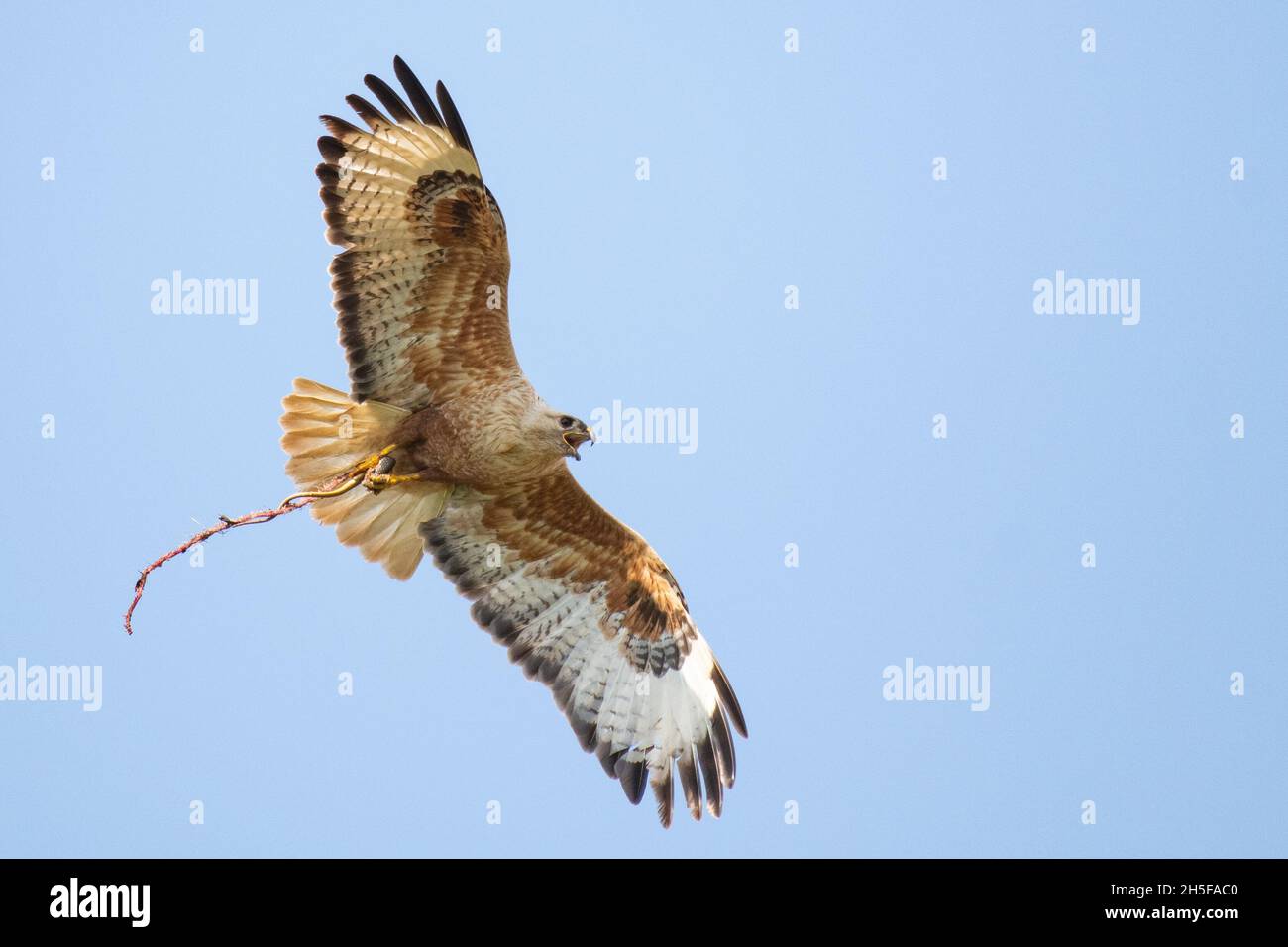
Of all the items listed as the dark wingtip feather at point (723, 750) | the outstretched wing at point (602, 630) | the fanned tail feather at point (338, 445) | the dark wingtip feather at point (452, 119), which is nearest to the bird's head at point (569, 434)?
the outstretched wing at point (602, 630)

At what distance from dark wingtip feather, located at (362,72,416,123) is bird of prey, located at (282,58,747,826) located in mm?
12

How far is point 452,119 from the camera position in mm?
8859

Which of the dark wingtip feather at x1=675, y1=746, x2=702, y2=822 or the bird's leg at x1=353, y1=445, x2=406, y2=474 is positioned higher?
the bird's leg at x1=353, y1=445, x2=406, y2=474

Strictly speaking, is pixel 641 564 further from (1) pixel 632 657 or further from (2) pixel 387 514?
(2) pixel 387 514

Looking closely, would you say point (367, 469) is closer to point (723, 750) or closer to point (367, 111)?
point (367, 111)

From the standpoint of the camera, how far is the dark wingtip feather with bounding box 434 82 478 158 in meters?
8.80

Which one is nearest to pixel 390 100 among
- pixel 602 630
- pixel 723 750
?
pixel 602 630

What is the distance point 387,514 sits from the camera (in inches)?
387

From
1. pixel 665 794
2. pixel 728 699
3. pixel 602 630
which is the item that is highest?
pixel 602 630

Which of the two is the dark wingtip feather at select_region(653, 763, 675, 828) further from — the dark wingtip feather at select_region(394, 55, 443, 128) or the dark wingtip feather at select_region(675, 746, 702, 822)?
the dark wingtip feather at select_region(394, 55, 443, 128)

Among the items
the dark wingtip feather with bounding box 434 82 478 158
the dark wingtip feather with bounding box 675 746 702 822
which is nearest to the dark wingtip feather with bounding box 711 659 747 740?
the dark wingtip feather with bounding box 675 746 702 822

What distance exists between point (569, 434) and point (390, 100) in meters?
2.11
